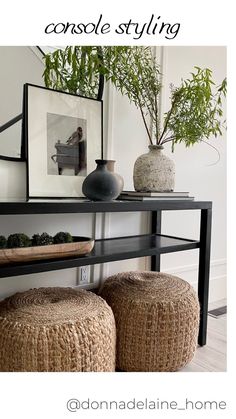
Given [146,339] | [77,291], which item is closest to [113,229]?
[77,291]

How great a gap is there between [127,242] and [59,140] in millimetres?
555

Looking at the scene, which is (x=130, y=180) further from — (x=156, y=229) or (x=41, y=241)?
Answer: (x=41, y=241)

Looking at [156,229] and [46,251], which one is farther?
[156,229]

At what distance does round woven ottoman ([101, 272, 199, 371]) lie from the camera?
1206mm

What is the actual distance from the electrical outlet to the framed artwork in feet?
1.26

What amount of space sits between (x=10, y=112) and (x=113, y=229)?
2.39ft

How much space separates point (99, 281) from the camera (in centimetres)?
160

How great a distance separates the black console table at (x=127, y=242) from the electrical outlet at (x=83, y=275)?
0.15 metres

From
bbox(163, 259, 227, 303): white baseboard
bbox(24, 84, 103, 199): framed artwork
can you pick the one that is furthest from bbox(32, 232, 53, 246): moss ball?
bbox(163, 259, 227, 303): white baseboard

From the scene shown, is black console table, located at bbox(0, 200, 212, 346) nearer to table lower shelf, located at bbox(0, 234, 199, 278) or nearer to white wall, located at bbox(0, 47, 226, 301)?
table lower shelf, located at bbox(0, 234, 199, 278)

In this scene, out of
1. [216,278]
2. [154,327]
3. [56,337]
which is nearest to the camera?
[56,337]

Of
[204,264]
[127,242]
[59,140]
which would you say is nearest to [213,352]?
[204,264]

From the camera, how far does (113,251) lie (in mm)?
1277
